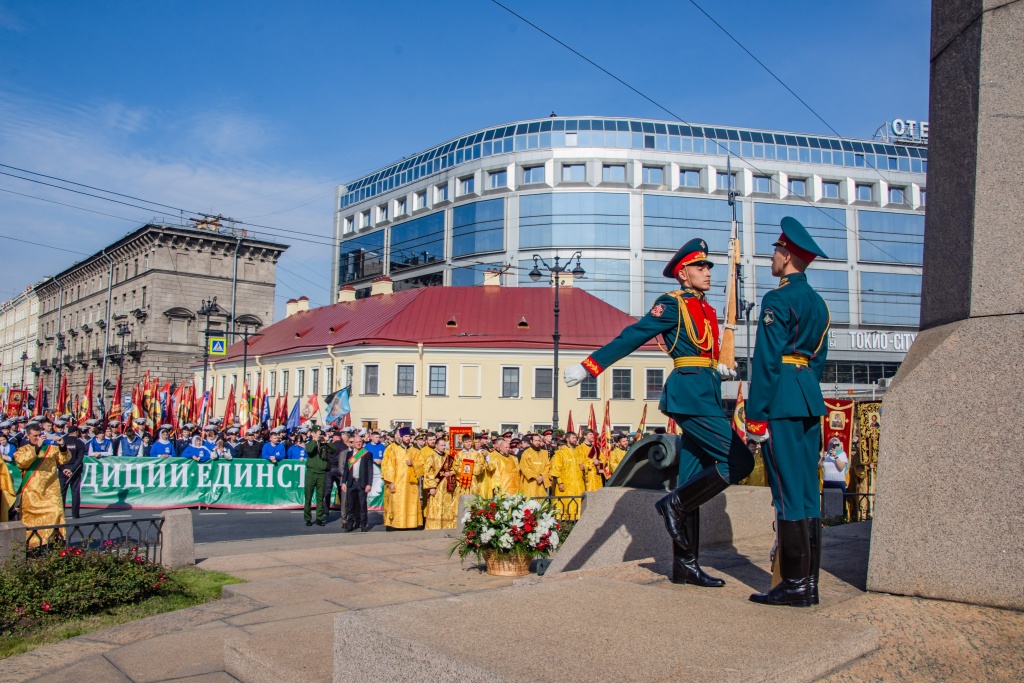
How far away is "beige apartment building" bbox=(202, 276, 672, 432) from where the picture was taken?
149 ft

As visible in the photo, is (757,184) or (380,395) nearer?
(380,395)

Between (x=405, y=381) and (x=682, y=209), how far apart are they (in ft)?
97.3

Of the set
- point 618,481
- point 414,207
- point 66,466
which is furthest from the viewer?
point 414,207

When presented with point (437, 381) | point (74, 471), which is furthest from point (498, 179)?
point (74, 471)

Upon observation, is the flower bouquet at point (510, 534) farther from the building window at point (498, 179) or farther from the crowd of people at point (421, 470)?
the building window at point (498, 179)

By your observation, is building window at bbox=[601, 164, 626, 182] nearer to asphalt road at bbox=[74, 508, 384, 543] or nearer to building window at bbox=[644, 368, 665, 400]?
building window at bbox=[644, 368, 665, 400]

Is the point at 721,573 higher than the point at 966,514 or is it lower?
lower

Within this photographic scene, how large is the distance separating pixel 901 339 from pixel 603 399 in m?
33.3

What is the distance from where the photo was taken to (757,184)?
66812 millimetres

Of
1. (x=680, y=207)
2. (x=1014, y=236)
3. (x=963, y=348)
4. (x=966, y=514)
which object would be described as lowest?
(x=966, y=514)

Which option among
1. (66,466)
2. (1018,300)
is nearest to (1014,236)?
(1018,300)

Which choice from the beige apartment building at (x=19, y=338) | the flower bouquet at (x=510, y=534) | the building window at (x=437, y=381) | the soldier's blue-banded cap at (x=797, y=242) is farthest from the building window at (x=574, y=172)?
the beige apartment building at (x=19, y=338)

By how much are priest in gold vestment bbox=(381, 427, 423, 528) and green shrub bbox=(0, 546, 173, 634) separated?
7.87 meters

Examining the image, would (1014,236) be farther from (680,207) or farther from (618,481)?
(680,207)
